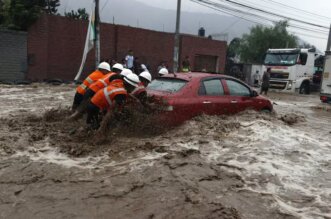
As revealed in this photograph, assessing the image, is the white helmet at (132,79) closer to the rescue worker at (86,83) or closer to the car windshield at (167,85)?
the car windshield at (167,85)

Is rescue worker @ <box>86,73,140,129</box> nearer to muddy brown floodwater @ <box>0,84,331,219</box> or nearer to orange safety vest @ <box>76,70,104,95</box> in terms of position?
muddy brown floodwater @ <box>0,84,331,219</box>

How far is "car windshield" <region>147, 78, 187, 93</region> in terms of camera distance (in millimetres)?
7625

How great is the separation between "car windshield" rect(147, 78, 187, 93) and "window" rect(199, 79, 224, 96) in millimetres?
393

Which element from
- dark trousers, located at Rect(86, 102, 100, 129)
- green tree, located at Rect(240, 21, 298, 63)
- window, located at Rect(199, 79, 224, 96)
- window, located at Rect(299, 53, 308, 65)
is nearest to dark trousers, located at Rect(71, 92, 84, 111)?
dark trousers, located at Rect(86, 102, 100, 129)

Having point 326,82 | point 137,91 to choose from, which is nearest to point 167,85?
point 137,91

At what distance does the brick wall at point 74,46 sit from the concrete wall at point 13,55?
397mm

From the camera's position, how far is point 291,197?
199 inches

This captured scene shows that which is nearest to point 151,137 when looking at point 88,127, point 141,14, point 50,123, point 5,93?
point 88,127

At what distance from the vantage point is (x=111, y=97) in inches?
273

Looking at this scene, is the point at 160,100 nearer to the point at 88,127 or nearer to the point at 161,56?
the point at 88,127

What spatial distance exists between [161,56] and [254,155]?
1844 centimetres

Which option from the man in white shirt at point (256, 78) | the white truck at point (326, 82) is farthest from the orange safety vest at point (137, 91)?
the man in white shirt at point (256, 78)

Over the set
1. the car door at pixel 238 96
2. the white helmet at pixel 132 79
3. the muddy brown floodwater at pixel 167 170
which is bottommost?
the muddy brown floodwater at pixel 167 170

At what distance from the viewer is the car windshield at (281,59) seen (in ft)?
77.1
